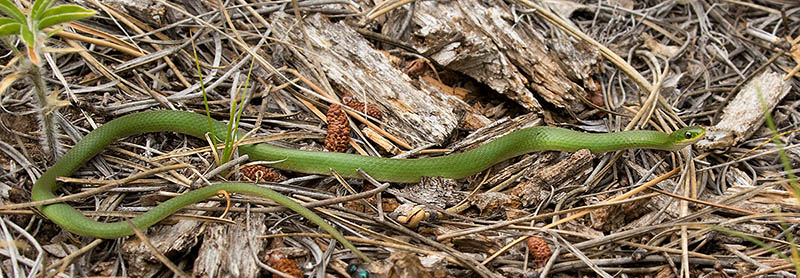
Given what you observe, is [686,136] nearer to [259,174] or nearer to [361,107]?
[361,107]

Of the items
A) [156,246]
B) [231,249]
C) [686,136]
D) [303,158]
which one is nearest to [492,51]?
[686,136]

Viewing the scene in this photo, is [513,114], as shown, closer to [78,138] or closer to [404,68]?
[404,68]

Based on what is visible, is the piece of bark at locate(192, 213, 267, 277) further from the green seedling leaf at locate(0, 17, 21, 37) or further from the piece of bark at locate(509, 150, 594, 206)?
the piece of bark at locate(509, 150, 594, 206)

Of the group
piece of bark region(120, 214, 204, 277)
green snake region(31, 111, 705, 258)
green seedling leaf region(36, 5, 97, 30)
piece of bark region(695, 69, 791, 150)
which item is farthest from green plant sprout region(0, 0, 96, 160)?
piece of bark region(695, 69, 791, 150)

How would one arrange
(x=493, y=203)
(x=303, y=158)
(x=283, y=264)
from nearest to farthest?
(x=283, y=264), (x=493, y=203), (x=303, y=158)

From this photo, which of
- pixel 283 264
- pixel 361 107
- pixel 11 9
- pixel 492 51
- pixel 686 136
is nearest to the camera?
pixel 11 9

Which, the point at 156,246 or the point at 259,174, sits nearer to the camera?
the point at 156,246

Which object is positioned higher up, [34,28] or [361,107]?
[34,28]
